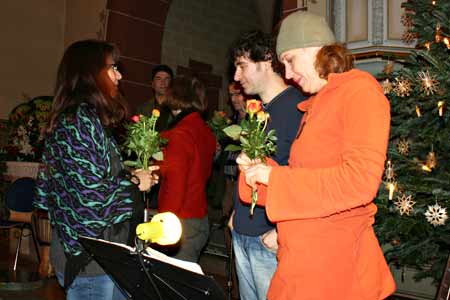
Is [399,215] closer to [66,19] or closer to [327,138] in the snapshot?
[327,138]

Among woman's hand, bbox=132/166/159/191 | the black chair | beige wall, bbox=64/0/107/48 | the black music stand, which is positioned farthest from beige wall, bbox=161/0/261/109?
the black music stand

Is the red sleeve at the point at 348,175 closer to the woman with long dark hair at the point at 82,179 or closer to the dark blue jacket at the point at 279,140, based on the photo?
the dark blue jacket at the point at 279,140

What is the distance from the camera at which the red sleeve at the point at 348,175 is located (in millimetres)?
1297

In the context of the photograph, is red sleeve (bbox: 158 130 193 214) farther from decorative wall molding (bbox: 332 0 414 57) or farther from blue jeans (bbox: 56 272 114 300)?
decorative wall molding (bbox: 332 0 414 57)

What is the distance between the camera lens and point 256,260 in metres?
1.99

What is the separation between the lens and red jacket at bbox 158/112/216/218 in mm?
3035

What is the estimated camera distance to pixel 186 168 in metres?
3.08

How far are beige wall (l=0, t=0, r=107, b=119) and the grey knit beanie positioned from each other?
5420mm

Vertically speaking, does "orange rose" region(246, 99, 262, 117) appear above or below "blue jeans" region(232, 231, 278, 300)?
above

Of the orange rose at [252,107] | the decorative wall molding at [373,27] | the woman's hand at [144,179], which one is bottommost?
the woman's hand at [144,179]

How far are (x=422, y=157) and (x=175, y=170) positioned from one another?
4.73 feet

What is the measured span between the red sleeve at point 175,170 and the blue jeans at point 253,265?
37.8 inches

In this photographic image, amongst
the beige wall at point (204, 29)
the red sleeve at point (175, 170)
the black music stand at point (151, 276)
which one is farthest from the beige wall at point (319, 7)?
the beige wall at point (204, 29)

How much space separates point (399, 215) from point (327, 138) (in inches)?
68.5
